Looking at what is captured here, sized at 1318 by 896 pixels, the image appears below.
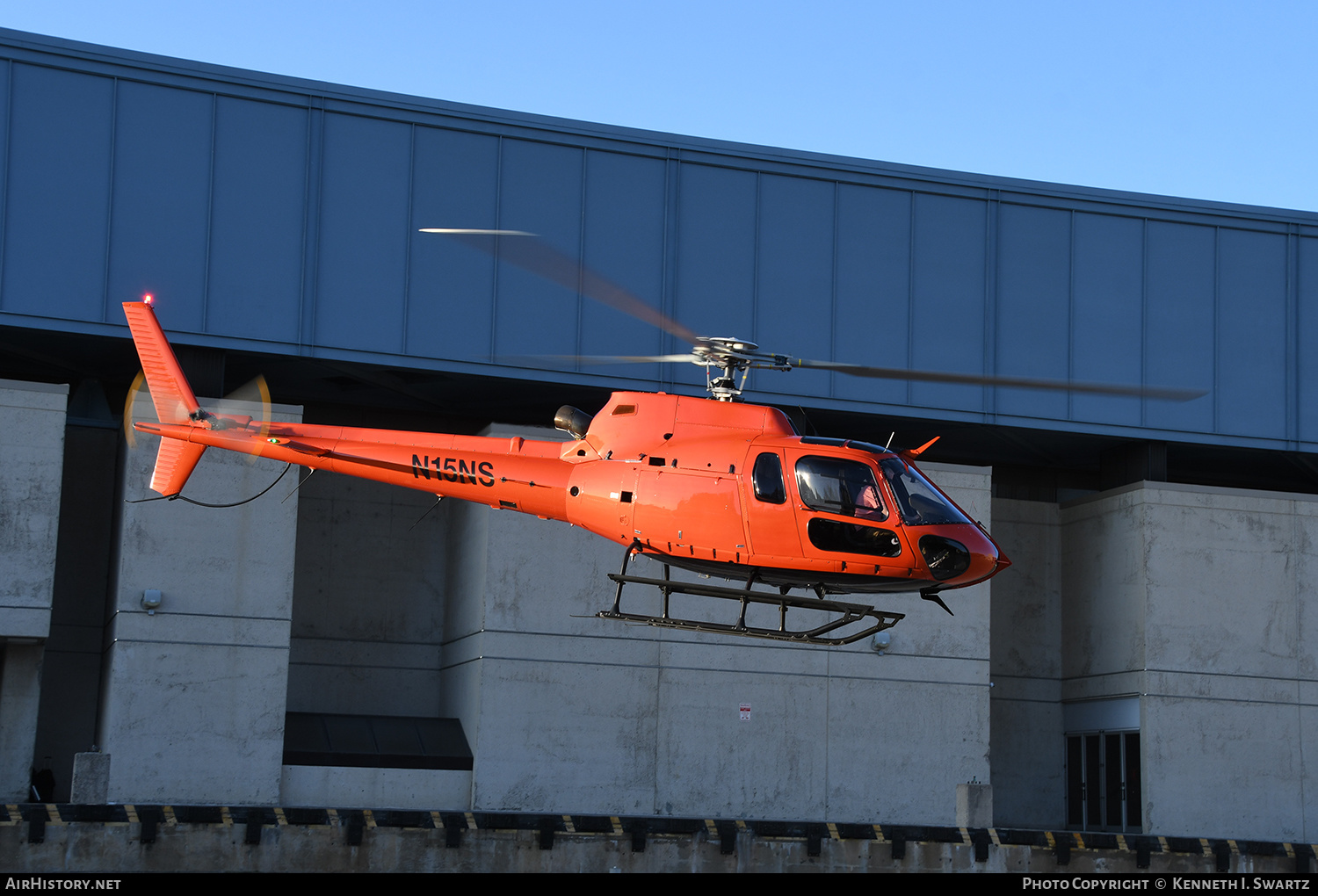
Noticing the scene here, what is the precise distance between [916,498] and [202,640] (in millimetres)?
12958

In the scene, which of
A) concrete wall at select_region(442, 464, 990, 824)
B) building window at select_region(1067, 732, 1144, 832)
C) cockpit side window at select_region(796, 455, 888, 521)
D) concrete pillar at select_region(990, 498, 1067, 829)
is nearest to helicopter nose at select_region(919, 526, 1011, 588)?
cockpit side window at select_region(796, 455, 888, 521)

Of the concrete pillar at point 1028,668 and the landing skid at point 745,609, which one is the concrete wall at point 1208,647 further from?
the landing skid at point 745,609


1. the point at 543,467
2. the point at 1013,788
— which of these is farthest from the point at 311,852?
the point at 1013,788

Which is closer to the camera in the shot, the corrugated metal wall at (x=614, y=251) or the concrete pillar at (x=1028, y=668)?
the corrugated metal wall at (x=614, y=251)

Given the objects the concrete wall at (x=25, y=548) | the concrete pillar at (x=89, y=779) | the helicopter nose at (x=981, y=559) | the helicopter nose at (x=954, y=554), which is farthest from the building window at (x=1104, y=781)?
the concrete wall at (x=25, y=548)

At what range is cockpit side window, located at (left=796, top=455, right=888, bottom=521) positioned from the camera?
1580cm

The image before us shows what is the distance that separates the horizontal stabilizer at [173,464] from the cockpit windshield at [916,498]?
9.20 metres

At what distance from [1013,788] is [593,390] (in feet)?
40.5

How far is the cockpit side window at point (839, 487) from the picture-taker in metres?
15.8

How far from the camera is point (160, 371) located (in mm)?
19125

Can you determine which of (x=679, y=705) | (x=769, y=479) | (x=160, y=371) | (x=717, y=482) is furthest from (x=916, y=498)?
(x=679, y=705)

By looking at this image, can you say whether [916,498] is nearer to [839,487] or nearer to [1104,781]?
[839,487]

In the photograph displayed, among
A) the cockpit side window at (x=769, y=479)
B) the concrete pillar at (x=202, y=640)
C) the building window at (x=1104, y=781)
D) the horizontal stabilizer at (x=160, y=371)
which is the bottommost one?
the building window at (x=1104, y=781)

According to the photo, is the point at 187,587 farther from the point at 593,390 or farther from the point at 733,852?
the point at 733,852
